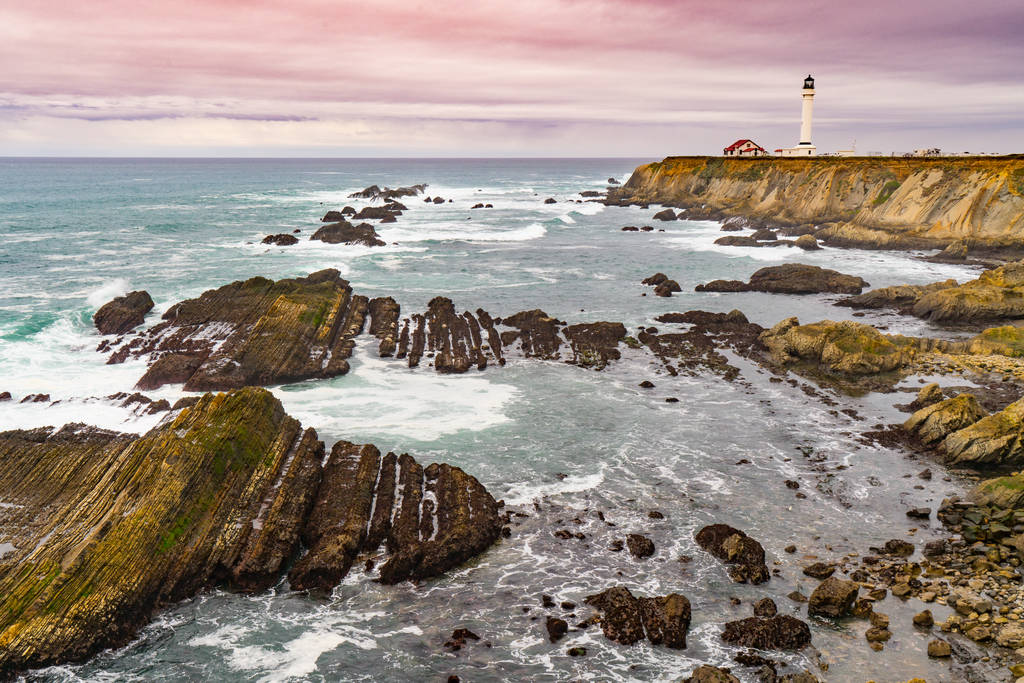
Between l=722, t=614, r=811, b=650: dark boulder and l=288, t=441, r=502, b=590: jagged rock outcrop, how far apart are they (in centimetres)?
633

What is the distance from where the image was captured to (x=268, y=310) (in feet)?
109

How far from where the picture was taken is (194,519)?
16484mm

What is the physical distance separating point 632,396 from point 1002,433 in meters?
12.5

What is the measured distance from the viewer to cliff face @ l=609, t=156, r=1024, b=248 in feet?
187

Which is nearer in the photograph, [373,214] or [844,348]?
[844,348]

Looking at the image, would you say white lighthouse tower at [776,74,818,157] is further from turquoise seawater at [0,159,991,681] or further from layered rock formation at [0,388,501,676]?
layered rock formation at [0,388,501,676]

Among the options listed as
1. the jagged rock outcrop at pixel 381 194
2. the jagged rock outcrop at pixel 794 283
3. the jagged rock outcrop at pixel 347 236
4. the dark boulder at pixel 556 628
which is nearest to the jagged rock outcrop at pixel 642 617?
the dark boulder at pixel 556 628

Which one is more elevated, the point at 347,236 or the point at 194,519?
the point at 347,236

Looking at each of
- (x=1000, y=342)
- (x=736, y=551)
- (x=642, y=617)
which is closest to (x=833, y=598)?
(x=736, y=551)

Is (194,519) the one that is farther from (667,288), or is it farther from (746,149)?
(746,149)

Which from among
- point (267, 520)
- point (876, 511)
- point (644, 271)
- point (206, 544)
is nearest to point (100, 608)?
point (206, 544)

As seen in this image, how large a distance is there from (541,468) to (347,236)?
51852mm

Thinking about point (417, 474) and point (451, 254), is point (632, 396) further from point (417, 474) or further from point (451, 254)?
point (451, 254)

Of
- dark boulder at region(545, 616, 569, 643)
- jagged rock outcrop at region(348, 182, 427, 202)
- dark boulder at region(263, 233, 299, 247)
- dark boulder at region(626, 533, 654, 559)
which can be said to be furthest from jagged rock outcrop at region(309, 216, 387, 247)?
dark boulder at region(545, 616, 569, 643)
